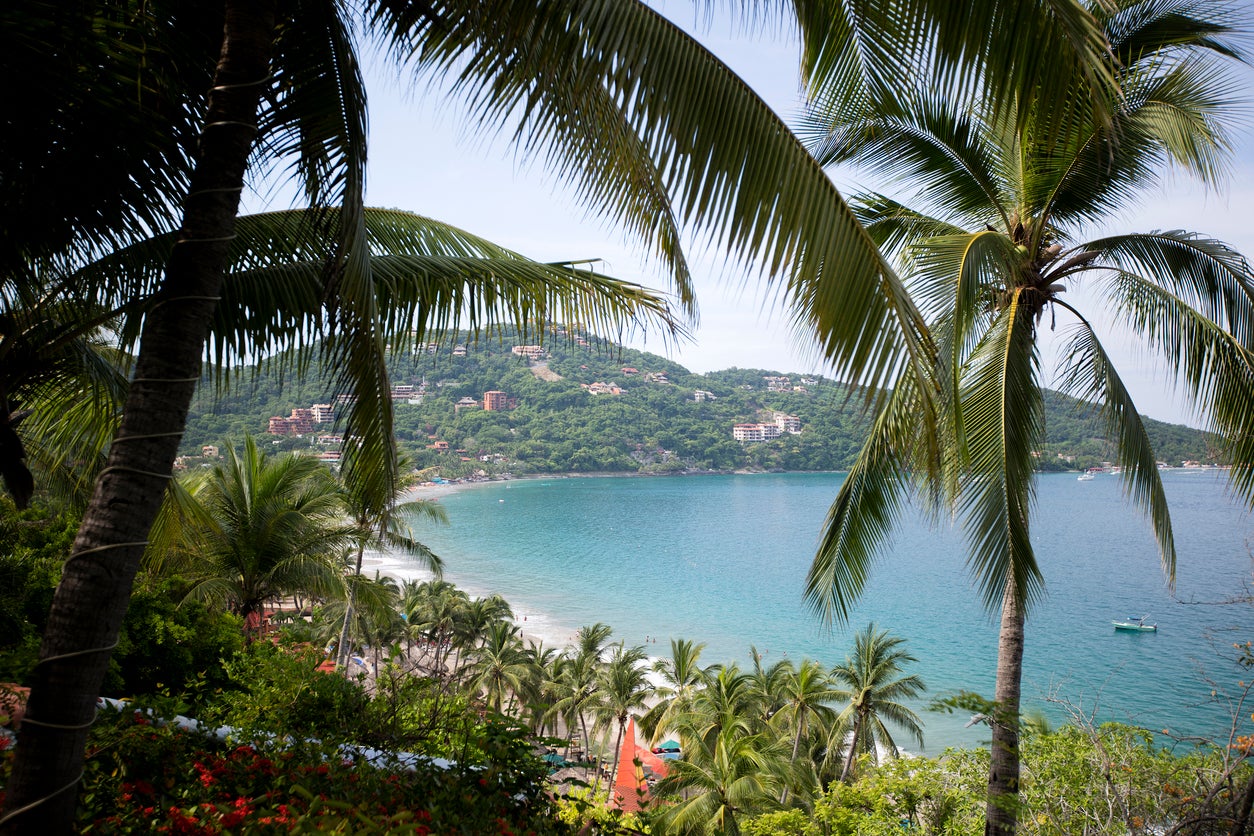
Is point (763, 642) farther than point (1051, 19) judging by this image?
Yes

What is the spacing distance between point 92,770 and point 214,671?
590cm

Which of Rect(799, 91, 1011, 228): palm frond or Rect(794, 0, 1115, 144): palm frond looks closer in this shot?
Rect(794, 0, 1115, 144): palm frond

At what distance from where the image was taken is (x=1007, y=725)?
6012 millimetres

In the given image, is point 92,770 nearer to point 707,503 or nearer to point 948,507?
point 948,507

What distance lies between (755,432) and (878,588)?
51037 mm

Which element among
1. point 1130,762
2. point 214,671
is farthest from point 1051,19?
point 214,671

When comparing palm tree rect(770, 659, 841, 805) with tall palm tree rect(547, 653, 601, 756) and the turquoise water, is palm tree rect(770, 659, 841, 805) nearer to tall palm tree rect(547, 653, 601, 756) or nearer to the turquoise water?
the turquoise water

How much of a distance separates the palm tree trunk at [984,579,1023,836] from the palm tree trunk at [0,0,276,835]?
5.67 meters

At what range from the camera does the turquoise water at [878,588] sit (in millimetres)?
38312

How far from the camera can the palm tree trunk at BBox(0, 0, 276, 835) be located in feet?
6.90

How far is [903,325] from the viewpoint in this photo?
219 cm

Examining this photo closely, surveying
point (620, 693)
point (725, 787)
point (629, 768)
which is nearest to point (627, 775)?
point (629, 768)

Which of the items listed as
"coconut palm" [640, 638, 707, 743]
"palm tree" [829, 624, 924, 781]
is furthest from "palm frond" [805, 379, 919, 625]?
"palm tree" [829, 624, 924, 781]

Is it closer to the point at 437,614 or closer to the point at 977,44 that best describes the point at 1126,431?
the point at 977,44
